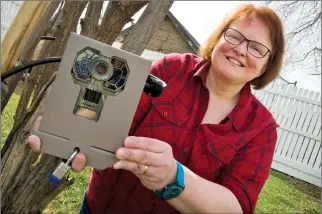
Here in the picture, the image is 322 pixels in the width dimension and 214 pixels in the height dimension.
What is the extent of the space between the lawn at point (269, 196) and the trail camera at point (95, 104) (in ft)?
5.61

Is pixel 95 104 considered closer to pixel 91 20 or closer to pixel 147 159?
pixel 147 159

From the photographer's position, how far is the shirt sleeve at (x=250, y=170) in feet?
3.92

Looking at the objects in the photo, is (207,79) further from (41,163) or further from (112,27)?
(41,163)

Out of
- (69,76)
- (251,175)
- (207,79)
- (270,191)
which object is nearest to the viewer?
(69,76)

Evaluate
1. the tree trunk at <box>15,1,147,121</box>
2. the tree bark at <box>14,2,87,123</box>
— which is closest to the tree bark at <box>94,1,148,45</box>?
the tree trunk at <box>15,1,147,121</box>

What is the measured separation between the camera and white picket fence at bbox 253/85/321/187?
6.29m

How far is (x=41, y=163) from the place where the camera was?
4.22 feet

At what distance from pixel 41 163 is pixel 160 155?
63 centimetres

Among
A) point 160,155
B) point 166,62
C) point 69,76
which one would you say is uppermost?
point 166,62

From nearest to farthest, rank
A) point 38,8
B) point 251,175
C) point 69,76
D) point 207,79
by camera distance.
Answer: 1. point 38,8
2. point 69,76
3. point 251,175
4. point 207,79

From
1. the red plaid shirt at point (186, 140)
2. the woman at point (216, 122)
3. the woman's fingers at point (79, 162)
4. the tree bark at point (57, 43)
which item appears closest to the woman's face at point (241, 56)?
the woman at point (216, 122)

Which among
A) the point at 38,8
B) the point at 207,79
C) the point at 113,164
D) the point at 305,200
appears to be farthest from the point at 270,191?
the point at 38,8

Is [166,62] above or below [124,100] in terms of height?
above

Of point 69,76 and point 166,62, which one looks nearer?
point 69,76
